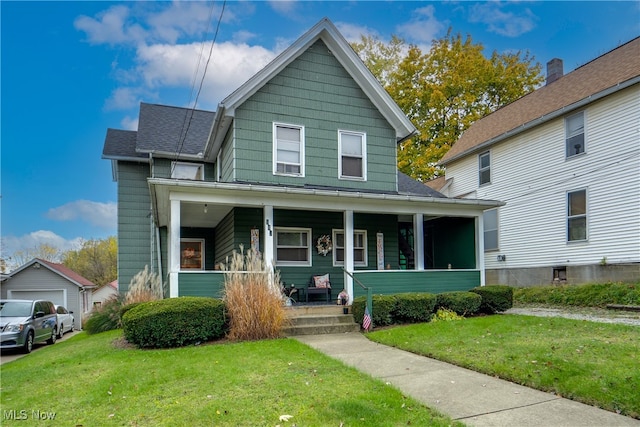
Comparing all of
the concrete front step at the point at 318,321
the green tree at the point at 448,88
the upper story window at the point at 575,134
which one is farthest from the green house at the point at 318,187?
the green tree at the point at 448,88

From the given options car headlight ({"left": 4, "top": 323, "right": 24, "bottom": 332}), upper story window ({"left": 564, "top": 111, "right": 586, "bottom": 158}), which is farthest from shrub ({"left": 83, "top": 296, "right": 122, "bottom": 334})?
upper story window ({"left": 564, "top": 111, "right": 586, "bottom": 158})

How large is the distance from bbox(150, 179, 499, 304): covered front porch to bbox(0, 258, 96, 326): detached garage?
14.5 m

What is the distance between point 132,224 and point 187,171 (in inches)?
107

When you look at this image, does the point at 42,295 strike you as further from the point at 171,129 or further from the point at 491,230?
the point at 491,230

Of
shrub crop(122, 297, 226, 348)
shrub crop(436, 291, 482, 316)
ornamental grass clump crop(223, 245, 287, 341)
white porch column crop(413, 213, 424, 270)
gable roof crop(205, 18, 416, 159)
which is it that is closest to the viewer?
shrub crop(122, 297, 226, 348)

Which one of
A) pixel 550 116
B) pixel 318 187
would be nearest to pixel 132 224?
pixel 318 187

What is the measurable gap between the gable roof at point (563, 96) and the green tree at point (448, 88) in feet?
19.0

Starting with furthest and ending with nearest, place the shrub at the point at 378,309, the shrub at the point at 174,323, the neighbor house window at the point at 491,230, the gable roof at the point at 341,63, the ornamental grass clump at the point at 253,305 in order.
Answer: the neighbor house window at the point at 491,230, the gable roof at the point at 341,63, the shrub at the point at 378,309, the ornamental grass clump at the point at 253,305, the shrub at the point at 174,323

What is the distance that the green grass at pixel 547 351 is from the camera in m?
4.63

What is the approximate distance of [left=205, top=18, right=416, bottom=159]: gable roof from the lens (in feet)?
38.4

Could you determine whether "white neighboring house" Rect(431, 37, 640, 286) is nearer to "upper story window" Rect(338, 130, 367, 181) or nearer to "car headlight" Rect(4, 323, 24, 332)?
"upper story window" Rect(338, 130, 367, 181)

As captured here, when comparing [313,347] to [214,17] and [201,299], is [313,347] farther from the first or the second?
[214,17]

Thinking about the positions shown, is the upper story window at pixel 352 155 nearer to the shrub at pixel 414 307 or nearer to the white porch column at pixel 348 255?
the white porch column at pixel 348 255

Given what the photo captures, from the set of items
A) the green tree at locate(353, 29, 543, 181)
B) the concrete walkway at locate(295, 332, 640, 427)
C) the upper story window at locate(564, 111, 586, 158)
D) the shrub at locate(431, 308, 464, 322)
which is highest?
the green tree at locate(353, 29, 543, 181)
